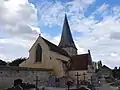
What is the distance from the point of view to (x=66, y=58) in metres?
53.3

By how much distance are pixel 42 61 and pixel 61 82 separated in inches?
294

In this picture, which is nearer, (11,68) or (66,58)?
(11,68)

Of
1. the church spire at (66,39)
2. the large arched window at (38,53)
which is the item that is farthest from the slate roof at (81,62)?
the large arched window at (38,53)

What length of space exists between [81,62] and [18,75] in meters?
19.1

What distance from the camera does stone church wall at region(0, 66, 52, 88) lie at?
1319 inches

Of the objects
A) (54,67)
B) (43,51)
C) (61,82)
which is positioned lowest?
(61,82)

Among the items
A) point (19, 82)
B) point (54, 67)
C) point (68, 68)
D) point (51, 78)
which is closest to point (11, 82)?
point (19, 82)

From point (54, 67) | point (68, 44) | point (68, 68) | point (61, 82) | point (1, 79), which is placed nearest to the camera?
point (1, 79)

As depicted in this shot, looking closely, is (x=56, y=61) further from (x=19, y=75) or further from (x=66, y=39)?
(x=66, y=39)

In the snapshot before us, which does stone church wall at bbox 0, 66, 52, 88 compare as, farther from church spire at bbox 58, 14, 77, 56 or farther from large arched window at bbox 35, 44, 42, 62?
church spire at bbox 58, 14, 77, 56

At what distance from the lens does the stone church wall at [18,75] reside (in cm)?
3350

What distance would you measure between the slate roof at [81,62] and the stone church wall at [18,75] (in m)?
9.55

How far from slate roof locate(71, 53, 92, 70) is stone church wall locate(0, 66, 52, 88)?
31.3ft

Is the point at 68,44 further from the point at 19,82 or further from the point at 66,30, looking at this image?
the point at 19,82
